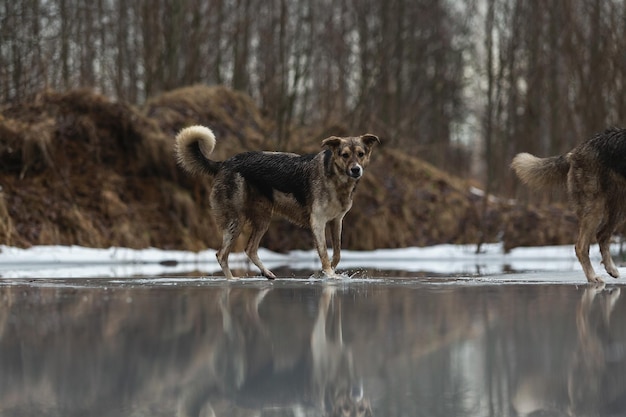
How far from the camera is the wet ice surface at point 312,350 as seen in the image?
13.3 feet

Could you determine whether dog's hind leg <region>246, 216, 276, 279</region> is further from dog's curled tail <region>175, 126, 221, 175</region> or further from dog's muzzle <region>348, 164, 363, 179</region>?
dog's muzzle <region>348, 164, 363, 179</region>

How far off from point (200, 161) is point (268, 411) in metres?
9.10

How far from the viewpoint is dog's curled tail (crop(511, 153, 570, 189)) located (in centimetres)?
1200

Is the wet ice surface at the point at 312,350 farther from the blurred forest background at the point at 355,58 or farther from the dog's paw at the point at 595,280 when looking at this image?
the blurred forest background at the point at 355,58

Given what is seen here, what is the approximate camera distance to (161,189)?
19844 mm

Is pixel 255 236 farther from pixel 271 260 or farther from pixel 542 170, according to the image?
pixel 271 260

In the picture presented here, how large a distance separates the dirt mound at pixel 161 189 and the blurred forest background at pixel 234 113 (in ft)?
0.12

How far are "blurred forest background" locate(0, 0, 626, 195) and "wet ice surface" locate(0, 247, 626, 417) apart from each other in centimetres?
1038

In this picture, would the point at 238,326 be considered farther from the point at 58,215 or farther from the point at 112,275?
the point at 58,215

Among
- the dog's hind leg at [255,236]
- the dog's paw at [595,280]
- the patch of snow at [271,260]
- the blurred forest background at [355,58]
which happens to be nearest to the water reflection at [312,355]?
the dog's paw at [595,280]

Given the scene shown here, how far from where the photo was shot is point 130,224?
18531mm

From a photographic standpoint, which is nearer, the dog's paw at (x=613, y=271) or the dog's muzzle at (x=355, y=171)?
the dog's paw at (x=613, y=271)

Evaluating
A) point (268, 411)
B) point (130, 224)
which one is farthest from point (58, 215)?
point (268, 411)

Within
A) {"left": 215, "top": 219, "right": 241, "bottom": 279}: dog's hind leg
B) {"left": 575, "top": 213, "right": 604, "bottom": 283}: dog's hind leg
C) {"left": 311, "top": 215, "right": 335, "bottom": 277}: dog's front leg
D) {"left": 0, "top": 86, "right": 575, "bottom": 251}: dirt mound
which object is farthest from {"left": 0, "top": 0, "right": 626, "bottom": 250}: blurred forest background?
{"left": 575, "top": 213, "right": 604, "bottom": 283}: dog's hind leg
